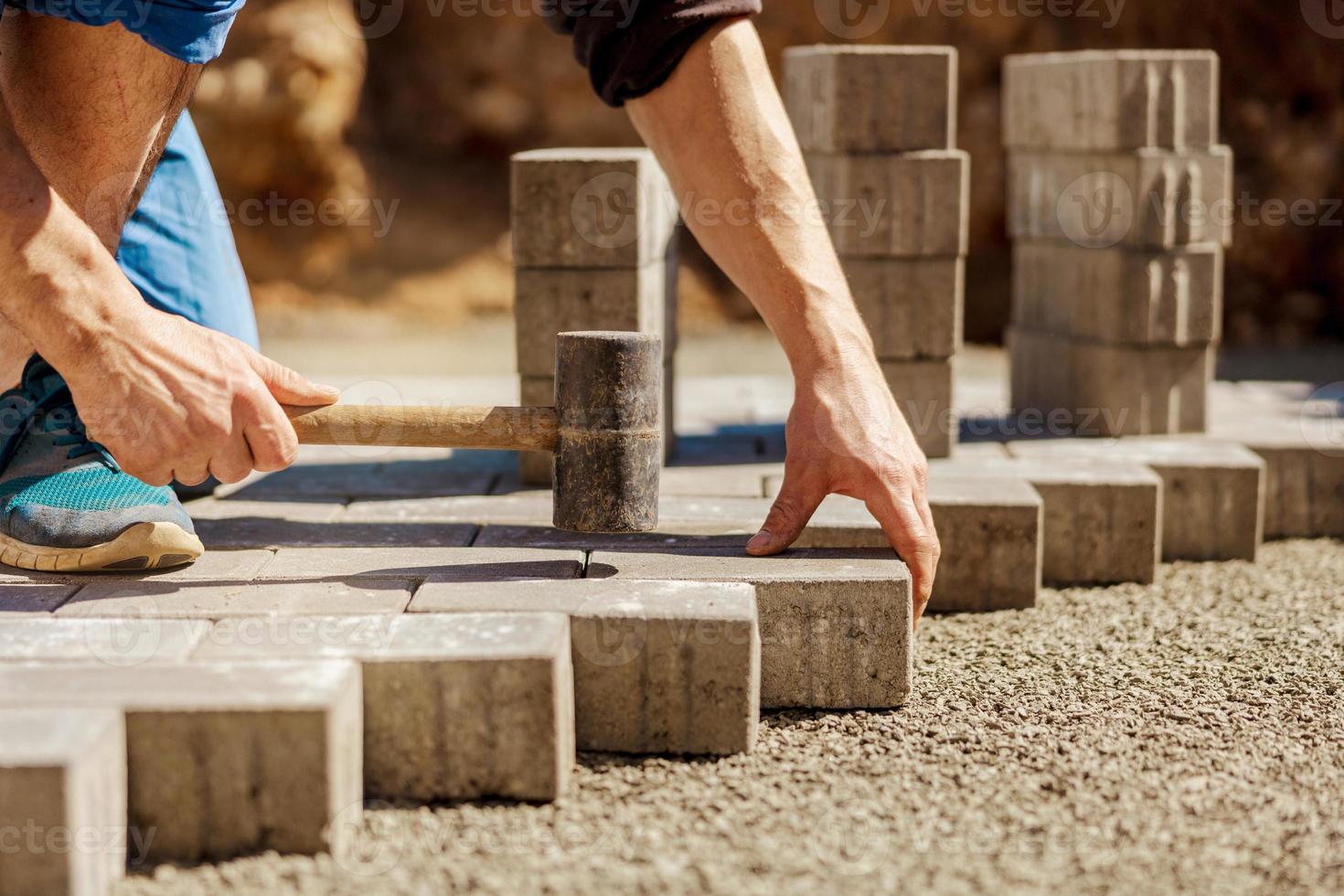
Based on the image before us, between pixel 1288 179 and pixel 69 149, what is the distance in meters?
9.20

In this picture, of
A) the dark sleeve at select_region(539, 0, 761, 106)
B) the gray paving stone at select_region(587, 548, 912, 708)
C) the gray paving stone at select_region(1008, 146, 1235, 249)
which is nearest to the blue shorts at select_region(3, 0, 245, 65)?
the dark sleeve at select_region(539, 0, 761, 106)

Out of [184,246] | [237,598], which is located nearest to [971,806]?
[237,598]

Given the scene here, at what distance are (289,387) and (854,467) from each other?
105 centimetres

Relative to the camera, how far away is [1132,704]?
2.62 meters

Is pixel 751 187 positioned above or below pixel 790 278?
above

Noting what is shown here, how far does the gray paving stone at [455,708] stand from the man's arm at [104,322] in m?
0.36

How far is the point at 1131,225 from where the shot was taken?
13.8 feet

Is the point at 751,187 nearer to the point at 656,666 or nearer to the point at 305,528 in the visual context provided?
the point at 656,666

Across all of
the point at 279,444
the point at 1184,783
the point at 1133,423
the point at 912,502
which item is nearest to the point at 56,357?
the point at 279,444

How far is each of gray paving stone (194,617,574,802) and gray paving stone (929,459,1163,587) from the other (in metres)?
1.65

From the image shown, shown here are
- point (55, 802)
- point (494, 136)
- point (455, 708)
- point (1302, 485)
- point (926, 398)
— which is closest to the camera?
point (55, 802)

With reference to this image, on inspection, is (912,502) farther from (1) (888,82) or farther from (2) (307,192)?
(2) (307,192)

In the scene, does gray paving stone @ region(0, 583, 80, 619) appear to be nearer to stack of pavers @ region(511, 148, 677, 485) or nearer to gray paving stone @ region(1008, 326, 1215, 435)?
stack of pavers @ region(511, 148, 677, 485)

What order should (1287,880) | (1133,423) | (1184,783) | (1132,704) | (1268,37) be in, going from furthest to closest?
(1268,37) < (1133,423) < (1132,704) < (1184,783) < (1287,880)
